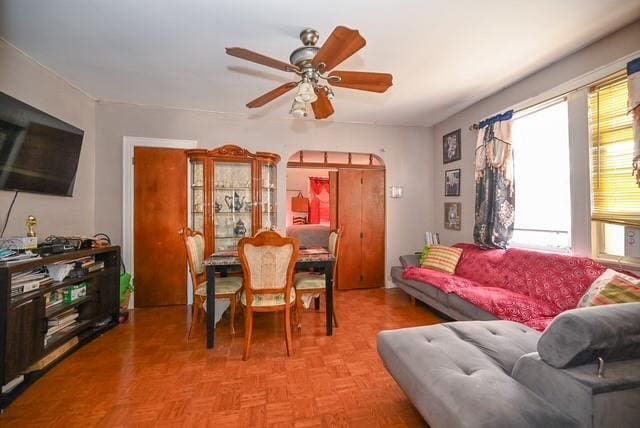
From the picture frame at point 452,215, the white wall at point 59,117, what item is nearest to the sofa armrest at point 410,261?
the picture frame at point 452,215

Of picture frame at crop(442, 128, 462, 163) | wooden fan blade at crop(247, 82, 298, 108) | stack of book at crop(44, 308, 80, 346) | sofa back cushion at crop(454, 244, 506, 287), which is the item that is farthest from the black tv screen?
picture frame at crop(442, 128, 462, 163)

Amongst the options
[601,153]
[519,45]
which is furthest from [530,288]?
[519,45]

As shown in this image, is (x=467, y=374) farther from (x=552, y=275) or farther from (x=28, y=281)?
(x=28, y=281)

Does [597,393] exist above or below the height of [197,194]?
below

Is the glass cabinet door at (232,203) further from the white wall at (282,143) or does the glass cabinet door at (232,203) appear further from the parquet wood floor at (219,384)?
the parquet wood floor at (219,384)

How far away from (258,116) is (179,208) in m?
1.61

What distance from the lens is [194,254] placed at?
2.57 m

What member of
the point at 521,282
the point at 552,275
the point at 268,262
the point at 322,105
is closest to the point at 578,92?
the point at 552,275

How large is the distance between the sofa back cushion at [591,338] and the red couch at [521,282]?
856mm

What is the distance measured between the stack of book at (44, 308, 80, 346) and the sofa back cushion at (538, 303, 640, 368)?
3.04 m

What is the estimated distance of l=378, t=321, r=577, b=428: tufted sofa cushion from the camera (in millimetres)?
983

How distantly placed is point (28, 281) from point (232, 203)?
2.08 meters

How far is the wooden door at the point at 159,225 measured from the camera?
132 inches

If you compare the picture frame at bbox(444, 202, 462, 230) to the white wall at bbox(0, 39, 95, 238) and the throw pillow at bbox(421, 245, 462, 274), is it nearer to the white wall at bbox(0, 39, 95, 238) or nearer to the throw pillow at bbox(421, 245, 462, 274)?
the throw pillow at bbox(421, 245, 462, 274)
